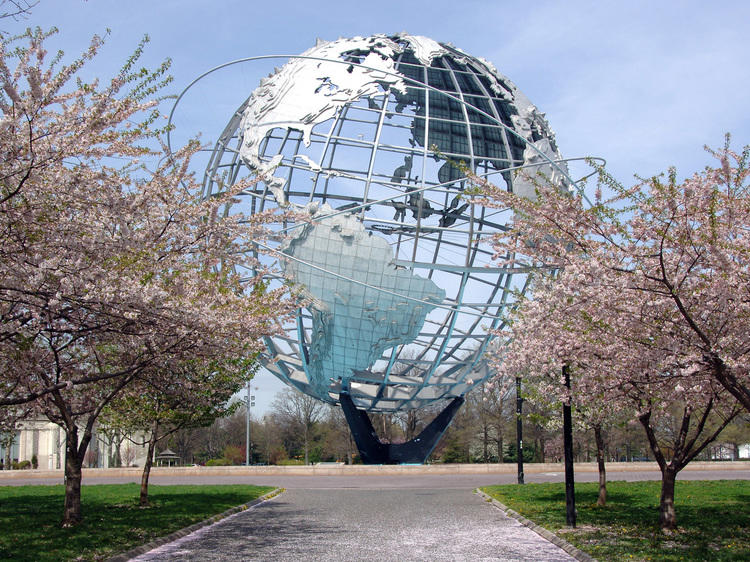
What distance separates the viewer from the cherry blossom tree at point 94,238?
22.1 feet

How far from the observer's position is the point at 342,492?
21.3 m

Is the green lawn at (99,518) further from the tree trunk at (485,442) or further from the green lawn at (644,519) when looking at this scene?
the tree trunk at (485,442)

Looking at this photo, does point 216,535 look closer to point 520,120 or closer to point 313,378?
point 313,378

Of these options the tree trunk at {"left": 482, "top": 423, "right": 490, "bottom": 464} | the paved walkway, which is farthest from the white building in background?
the paved walkway

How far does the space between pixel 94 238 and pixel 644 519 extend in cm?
1026

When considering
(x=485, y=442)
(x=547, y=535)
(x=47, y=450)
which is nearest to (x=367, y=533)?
(x=547, y=535)

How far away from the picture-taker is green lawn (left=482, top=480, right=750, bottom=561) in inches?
360

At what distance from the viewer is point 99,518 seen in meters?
13.2

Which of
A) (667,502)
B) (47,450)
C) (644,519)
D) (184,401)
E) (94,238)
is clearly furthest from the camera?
(47,450)

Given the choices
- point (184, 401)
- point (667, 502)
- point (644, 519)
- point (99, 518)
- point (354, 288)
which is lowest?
point (644, 519)

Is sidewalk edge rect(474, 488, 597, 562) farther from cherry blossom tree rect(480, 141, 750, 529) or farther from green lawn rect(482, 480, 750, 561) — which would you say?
cherry blossom tree rect(480, 141, 750, 529)

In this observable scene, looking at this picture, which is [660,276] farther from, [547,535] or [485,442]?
[485,442]

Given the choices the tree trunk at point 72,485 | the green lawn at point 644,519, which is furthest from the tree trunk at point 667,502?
the tree trunk at point 72,485

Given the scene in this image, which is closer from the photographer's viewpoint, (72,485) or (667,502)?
(667,502)
